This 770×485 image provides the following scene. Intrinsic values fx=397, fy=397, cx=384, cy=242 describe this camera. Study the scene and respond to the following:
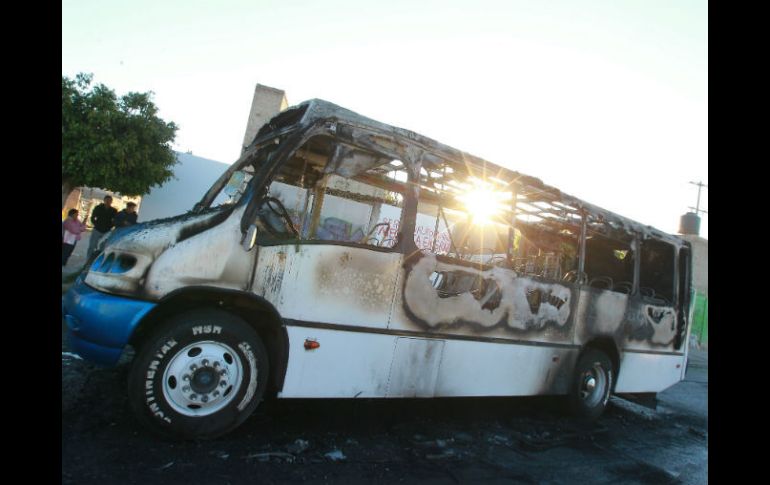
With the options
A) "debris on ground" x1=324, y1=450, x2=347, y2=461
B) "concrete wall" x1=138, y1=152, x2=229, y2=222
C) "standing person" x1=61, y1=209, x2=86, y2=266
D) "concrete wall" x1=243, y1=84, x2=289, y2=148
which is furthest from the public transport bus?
"concrete wall" x1=243, y1=84, x2=289, y2=148

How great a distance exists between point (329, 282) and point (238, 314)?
2.41ft

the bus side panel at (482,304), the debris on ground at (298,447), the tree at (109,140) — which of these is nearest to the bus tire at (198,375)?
the debris on ground at (298,447)

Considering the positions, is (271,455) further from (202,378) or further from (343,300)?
(343,300)

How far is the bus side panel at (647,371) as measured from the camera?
5.64 metres

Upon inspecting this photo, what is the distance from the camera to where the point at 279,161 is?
3.28 m

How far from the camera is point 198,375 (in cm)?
279

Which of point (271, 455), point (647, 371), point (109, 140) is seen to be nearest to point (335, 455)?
point (271, 455)

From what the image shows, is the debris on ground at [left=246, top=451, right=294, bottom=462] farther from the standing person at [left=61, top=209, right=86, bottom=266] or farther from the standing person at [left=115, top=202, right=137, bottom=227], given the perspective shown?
the standing person at [left=61, top=209, right=86, bottom=266]

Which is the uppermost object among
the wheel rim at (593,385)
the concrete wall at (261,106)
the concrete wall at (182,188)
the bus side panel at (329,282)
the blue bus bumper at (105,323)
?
the concrete wall at (261,106)

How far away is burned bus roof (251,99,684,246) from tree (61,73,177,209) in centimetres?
1179

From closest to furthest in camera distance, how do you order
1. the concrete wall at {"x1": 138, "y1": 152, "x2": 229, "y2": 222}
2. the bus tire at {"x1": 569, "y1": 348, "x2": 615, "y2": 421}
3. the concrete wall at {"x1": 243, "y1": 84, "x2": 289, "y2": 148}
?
the bus tire at {"x1": 569, "y1": 348, "x2": 615, "y2": 421}, the concrete wall at {"x1": 138, "y1": 152, "x2": 229, "y2": 222}, the concrete wall at {"x1": 243, "y1": 84, "x2": 289, "y2": 148}

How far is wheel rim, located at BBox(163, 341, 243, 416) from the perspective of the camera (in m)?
2.75

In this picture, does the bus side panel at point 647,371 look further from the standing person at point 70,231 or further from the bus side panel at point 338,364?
the standing person at point 70,231
